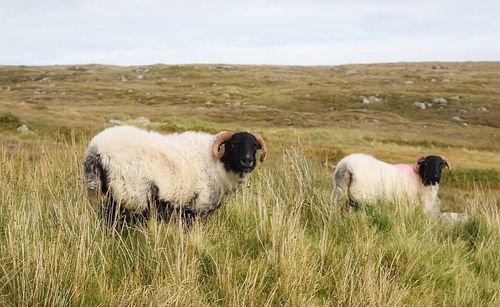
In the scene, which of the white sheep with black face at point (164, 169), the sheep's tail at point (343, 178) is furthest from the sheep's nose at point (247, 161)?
the sheep's tail at point (343, 178)

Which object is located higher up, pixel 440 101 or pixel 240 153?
pixel 240 153

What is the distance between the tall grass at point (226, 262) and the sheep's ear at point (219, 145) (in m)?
0.76

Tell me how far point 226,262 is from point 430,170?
9.25 m

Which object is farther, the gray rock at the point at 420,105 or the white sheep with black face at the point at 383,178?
the gray rock at the point at 420,105

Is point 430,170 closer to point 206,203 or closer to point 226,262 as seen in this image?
point 206,203

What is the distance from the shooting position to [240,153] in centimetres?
753

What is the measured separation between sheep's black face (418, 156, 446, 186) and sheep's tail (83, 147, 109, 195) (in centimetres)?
874

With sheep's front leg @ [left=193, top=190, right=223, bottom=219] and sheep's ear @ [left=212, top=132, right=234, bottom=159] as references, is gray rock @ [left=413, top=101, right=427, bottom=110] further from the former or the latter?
sheep's front leg @ [left=193, top=190, right=223, bottom=219]

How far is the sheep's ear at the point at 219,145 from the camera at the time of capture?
744 cm

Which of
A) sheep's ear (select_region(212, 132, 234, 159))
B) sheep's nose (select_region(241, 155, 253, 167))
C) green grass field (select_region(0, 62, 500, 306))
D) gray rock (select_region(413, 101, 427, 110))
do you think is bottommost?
gray rock (select_region(413, 101, 427, 110))

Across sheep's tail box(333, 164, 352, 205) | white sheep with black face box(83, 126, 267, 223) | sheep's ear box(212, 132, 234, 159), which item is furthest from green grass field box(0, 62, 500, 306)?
sheep's tail box(333, 164, 352, 205)

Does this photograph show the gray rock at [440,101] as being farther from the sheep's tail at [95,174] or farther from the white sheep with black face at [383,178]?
the sheep's tail at [95,174]

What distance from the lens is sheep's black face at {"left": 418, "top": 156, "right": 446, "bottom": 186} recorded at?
42.0 feet

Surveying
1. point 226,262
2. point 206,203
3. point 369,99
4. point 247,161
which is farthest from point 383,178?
point 369,99
